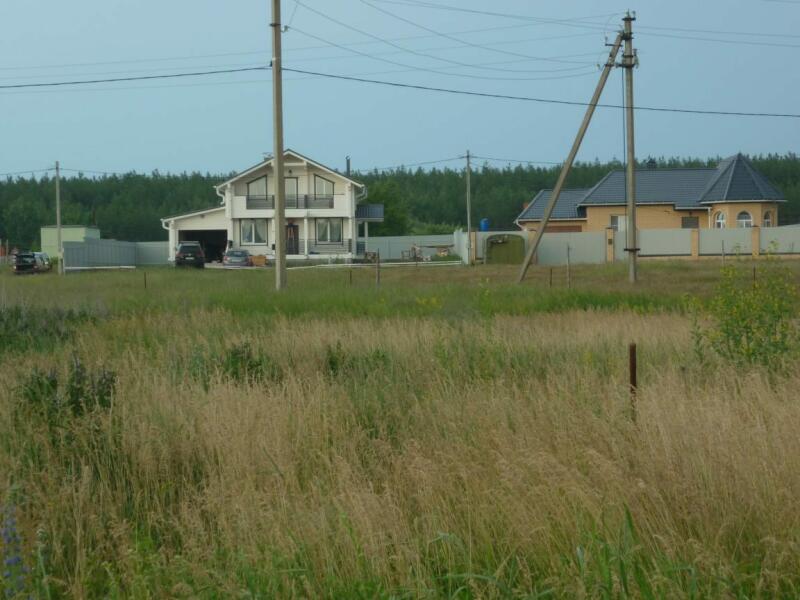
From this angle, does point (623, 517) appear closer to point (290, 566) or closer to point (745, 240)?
point (290, 566)

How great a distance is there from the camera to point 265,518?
21.0 ft

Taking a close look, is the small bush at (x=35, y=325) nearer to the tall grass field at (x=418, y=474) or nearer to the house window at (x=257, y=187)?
the tall grass field at (x=418, y=474)

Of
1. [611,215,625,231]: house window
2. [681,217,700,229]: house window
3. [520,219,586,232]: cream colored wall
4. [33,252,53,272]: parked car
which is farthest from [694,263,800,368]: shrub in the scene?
[33,252,53,272]: parked car

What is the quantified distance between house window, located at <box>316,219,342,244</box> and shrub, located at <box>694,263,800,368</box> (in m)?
57.0

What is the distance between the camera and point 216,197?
163 metres

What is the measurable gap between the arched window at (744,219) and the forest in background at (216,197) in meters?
51.1

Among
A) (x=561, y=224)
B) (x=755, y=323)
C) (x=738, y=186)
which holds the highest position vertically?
(x=738, y=186)

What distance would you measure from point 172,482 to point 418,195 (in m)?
159

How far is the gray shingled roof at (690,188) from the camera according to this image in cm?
5988

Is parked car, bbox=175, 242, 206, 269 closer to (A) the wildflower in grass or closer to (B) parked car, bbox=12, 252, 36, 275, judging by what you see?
(B) parked car, bbox=12, 252, 36, 275

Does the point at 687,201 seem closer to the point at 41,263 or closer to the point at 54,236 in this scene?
the point at 41,263

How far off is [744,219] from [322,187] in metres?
26.5

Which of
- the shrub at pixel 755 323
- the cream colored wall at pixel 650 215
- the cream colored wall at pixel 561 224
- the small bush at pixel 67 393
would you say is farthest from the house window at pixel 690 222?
the small bush at pixel 67 393

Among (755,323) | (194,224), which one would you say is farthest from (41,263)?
(755,323)
